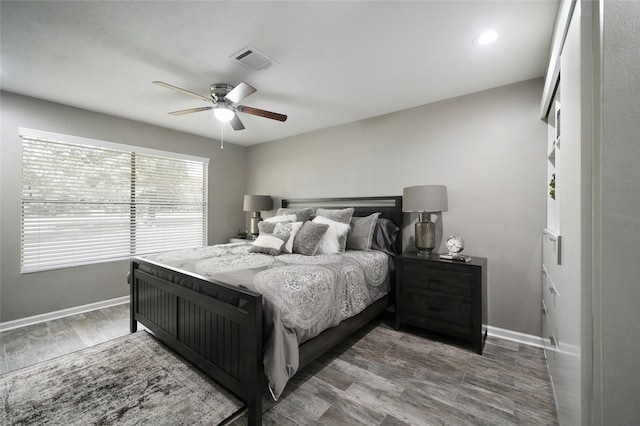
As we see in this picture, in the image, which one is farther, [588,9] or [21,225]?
[21,225]

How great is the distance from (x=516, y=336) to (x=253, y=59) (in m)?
3.65

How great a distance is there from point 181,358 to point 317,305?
4.39 ft

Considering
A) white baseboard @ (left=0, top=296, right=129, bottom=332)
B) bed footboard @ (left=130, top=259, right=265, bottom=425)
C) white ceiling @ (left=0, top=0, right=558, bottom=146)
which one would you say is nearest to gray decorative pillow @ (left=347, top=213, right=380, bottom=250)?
white ceiling @ (left=0, top=0, right=558, bottom=146)

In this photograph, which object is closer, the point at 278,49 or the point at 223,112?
the point at 278,49

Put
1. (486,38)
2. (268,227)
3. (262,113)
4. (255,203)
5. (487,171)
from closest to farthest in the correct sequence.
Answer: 1. (486,38)
2. (262,113)
3. (487,171)
4. (268,227)
5. (255,203)

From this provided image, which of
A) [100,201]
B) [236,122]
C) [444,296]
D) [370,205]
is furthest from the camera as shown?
[370,205]

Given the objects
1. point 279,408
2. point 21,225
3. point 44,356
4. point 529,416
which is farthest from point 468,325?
point 21,225

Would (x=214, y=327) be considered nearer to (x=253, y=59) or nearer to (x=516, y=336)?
(x=253, y=59)

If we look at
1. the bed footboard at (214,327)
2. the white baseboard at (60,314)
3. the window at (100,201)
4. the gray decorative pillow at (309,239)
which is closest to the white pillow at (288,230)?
the gray decorative pillow at (309,239)

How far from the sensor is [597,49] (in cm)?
90

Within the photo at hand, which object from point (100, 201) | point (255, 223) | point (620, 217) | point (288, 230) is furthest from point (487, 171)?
point (100, 201)

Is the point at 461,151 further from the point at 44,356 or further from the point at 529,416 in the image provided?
the point at 44,356

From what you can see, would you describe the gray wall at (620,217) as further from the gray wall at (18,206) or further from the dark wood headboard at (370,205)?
the gray wall at (18,206)

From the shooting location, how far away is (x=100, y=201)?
3.55m
